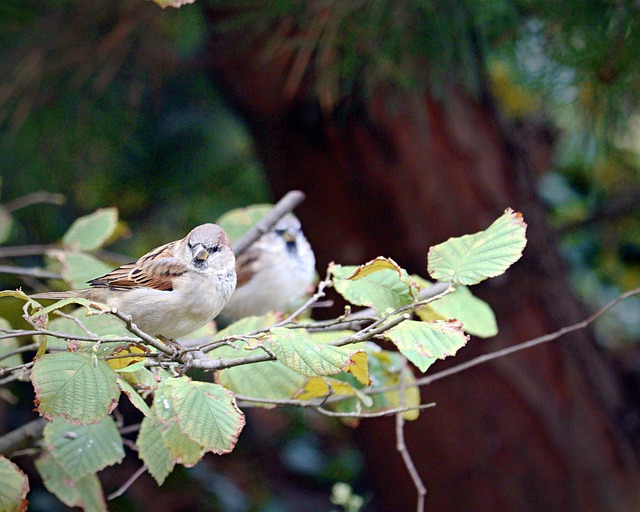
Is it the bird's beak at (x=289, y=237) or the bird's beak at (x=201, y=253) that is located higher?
the bird's beak at (x=289, y=237)

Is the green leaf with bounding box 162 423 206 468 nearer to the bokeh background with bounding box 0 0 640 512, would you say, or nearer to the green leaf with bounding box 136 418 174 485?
the green leaf with bounding box 136 418 174 485

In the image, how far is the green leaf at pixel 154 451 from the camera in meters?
0.88

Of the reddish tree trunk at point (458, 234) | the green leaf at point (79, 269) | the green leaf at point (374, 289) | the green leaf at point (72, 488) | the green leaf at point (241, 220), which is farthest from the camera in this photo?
the reddish tree trunk at point (458, 234)

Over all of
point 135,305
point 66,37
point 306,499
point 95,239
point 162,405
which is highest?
point 66,37

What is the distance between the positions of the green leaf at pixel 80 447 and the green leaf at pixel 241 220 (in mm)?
490

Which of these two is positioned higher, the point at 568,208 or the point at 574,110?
the point at 574,110

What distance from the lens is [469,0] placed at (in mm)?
1551

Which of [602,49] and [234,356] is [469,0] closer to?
[602,49]

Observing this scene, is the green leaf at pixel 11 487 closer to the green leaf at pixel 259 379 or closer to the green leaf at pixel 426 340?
the green leaf at pixel 259 379

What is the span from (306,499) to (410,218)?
1.31 m

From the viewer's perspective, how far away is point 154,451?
896 mm

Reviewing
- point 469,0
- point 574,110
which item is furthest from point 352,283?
point 574,110

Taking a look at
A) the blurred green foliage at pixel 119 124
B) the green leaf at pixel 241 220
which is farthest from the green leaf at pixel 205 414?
the blurred green foliage at pixel 119 124

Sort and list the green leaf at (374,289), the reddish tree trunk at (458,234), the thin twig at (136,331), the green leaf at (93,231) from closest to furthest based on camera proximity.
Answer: the thin twig at (136,331) → the green leaf at (374,289) → the green leaf at (93,231) → the reddish tree trunk at (458,234)
